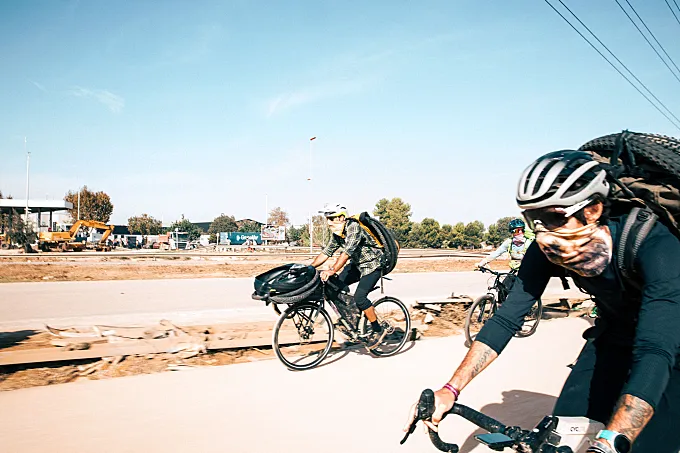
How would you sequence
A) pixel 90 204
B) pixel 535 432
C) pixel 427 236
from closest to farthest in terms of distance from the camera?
1. pixel 535 432
2. pixel 427 236
3. pixel 90 204

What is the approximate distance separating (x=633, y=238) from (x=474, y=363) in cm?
85

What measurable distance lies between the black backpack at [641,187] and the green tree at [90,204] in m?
90.9

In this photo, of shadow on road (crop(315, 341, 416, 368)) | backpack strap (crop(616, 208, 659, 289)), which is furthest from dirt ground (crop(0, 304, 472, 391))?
backpack strap (crop(616, 208, 659, 289))

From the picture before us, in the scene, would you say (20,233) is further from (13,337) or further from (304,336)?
(304,336)

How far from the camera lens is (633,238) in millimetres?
2080

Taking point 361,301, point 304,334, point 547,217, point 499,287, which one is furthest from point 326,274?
point 547,217

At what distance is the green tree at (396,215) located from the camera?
238ft

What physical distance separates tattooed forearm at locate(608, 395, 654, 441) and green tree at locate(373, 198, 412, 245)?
69079mm

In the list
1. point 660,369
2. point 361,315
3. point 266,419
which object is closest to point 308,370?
point 361,315

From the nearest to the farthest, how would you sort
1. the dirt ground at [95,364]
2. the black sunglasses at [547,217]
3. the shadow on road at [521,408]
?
1. the black sunglasses at [547,217]
2. the shadow on road at [521,408]
3. the dirt ground at [95,364]

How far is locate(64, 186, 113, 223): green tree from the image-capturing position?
83.9 meters

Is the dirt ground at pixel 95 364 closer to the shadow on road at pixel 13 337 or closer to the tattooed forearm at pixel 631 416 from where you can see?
the shadow on road at pixel 13 337

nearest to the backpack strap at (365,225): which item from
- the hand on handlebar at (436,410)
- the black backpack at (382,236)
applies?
the black backpack at (382,236)

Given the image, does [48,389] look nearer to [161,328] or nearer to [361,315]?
[161,328]
